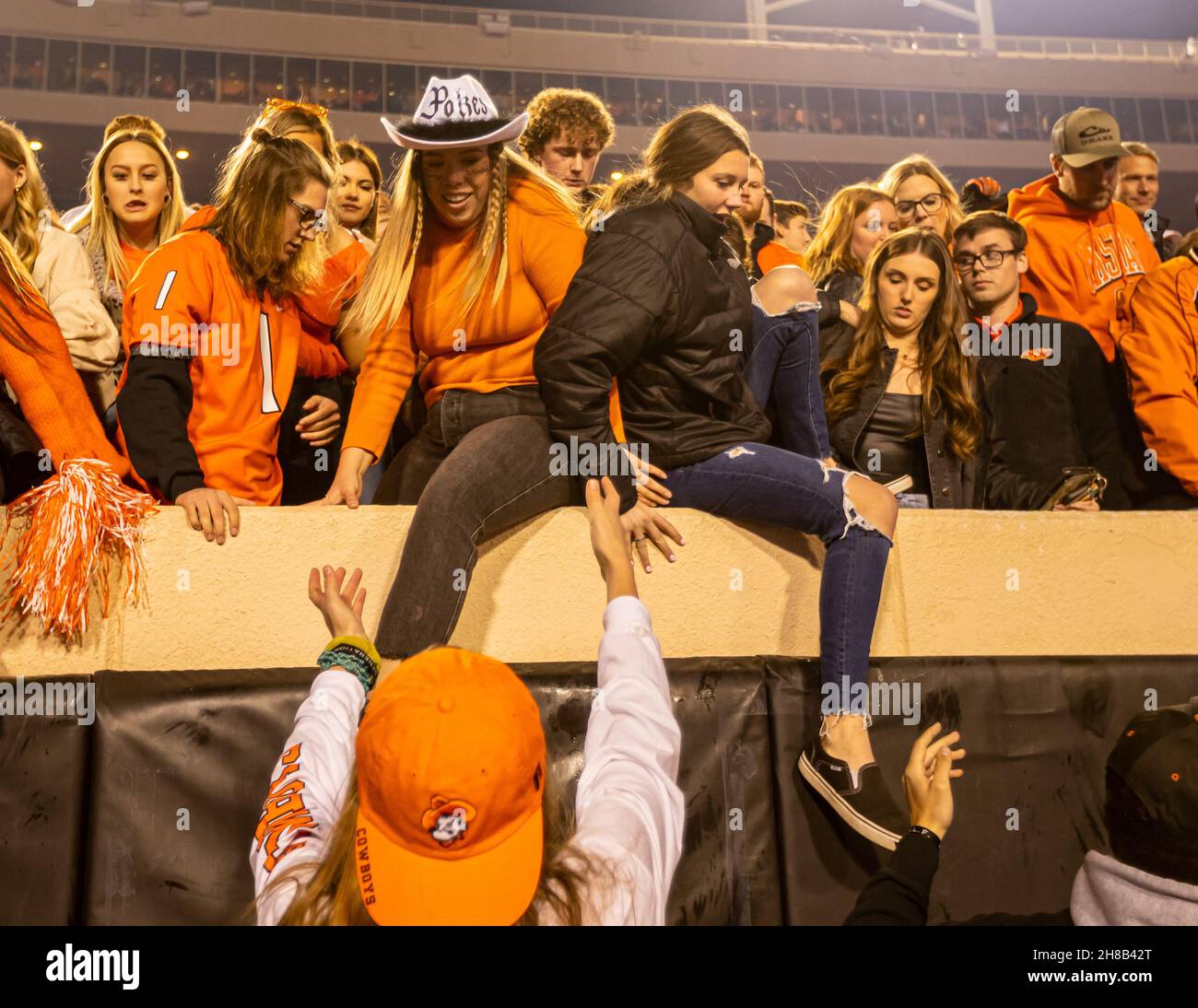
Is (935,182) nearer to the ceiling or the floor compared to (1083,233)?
nearer to the ceiling

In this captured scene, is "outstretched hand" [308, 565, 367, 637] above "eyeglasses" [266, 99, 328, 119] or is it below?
below

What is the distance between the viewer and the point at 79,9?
20000 millimetres

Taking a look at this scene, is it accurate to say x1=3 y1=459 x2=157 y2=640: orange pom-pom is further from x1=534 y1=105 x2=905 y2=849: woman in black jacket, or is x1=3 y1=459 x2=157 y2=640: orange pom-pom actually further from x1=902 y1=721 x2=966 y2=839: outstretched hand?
x1=902 y1=721 x2=966 y2=839: outstretched hand

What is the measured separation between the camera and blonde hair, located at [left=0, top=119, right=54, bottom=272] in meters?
3.26

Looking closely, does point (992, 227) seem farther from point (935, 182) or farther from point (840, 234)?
point (935, 182)

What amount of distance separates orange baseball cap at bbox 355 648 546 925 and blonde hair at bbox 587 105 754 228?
1831 millimetres

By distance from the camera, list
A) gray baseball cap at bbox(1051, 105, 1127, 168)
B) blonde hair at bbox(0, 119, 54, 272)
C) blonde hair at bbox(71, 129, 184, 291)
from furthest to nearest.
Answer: gray baseball cap at bbox(1051, 105, 1127, 168), blonde hair at bbox(71, 129, 184, 291), blonde hair at bbox(0, 119, 54, 272)

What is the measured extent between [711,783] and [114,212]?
2571 mm

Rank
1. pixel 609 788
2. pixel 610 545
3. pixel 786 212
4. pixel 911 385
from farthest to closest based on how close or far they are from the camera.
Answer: pixel 786 212 → pixel 911 385 → pixel 610 545 → pixel 609 788

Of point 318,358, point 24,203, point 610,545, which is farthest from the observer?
point 318,358

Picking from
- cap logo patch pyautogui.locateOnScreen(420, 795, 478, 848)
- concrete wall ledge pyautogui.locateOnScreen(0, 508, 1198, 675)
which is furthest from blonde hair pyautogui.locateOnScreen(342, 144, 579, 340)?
cap logo patch pyautogui.locateOnScreen(420, 795, 478, 848)

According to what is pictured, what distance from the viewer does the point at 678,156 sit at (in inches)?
120

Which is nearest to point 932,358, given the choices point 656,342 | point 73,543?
point 656,342
